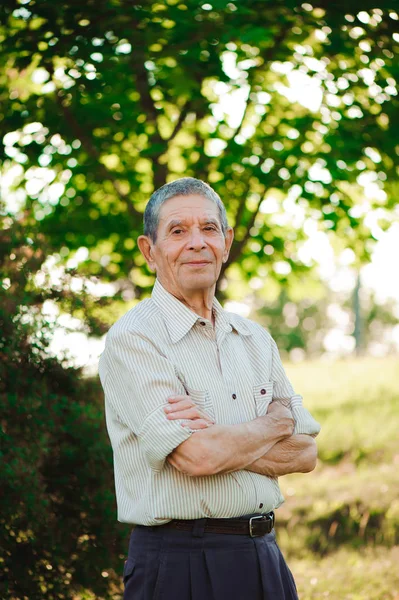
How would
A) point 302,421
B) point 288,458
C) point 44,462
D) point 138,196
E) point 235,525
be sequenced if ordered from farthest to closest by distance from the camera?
point 138,196, point 44,462, point 302,421, point 288,458, point 235,525

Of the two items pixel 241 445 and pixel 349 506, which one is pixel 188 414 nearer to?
pixel 241 445

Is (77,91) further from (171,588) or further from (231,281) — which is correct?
(231,281)

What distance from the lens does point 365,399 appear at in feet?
40.4

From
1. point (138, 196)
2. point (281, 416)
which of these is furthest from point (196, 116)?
point (281, 416)

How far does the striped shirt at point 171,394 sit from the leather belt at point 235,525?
3cm

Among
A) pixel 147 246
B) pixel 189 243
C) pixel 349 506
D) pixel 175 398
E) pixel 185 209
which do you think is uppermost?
pixel 185 209

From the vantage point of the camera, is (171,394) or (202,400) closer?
(171,394)

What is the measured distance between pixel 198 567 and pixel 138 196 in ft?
16.9

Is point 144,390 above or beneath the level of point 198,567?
above

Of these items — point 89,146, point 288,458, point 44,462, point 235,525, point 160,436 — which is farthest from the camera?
point 89,146

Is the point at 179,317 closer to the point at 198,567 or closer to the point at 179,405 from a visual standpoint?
the point at 179,405

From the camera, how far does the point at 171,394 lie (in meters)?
2.55

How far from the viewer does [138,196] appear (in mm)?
7230

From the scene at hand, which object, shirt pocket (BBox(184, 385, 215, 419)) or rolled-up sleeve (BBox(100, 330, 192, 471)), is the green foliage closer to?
rolled-up sleeve (BBox(100, 330, 192, 471))
